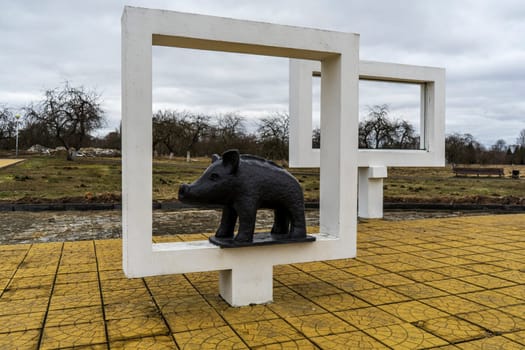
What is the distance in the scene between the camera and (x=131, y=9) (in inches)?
161

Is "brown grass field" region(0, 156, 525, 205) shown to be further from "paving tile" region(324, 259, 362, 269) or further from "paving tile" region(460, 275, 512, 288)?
"paving tile" region(460, 275, 512, 288)

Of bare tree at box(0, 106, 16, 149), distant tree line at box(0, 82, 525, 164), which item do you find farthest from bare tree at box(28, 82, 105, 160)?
bare tree at box(0, 106, 16, 149)

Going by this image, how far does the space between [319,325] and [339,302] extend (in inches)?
29.2

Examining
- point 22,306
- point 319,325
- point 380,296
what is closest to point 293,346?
point 319,325

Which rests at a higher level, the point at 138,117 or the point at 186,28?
the point at 186,28

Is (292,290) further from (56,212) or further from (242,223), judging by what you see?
(56,212)

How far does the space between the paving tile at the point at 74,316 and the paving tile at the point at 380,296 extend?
2721 mm

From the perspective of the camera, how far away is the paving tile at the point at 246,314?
4.32m

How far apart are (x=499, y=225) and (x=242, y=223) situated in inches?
309

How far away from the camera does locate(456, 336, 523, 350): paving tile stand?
3674 millimetres

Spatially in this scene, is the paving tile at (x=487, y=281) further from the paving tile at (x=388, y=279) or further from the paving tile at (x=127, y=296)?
the paving tile at (x=127, y=296)

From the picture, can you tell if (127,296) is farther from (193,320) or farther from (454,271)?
(454,271)

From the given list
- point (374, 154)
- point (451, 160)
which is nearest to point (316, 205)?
point (374, 154)

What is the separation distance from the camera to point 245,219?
468 centimetres
